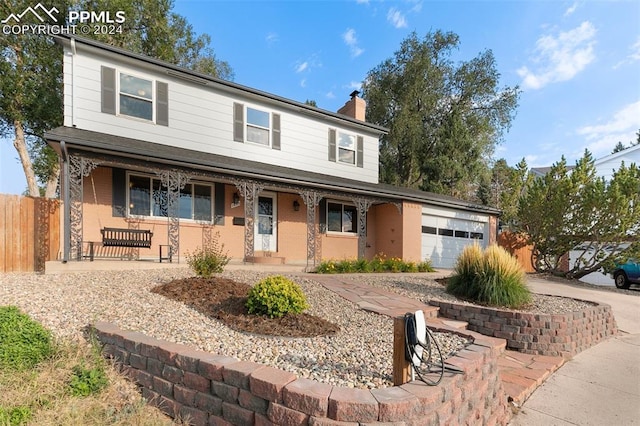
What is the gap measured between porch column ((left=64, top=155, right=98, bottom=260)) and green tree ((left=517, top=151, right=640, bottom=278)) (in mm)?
14393

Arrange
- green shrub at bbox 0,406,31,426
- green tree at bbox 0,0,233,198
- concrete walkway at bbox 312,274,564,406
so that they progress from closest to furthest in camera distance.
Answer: green shrub at bbox 0,406,31,426
concrete walkway at bbox 312,274,564,406
green tree at bbox 0,0,233,198

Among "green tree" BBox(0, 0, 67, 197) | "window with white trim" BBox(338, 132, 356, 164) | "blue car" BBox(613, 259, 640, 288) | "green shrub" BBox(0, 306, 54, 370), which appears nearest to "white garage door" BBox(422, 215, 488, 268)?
"window with white trim" BBox(338, 132, 356, 164)

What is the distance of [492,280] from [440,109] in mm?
18677

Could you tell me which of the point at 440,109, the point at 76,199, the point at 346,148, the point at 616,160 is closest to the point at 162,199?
the point at 76,199

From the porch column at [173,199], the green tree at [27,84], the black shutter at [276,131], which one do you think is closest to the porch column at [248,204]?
the porch column at [173,199]

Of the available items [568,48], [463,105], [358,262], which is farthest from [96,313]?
[463,105]

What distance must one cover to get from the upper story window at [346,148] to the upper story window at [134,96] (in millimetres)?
6007

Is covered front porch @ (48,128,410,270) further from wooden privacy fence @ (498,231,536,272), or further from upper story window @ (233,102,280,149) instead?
wooden privacy fence @ (498,231,536,272)

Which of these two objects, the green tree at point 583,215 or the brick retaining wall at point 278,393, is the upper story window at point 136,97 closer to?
the brick retaining wall at point 278,393

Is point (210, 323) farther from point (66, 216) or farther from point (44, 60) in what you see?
point (44, 60)

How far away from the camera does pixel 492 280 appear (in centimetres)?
580

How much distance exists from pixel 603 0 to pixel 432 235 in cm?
881

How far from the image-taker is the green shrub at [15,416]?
87.7 inches

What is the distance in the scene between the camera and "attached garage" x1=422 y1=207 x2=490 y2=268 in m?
13.4
